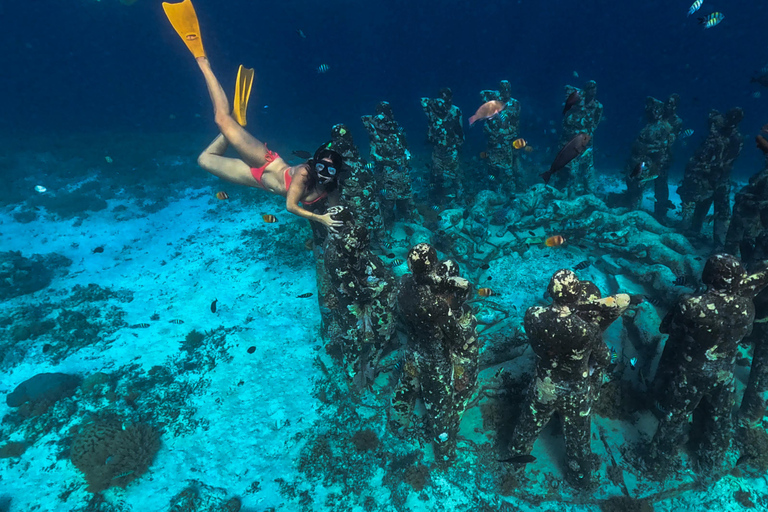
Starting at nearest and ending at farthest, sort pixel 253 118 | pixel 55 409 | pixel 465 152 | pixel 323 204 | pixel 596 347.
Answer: pixel 596 347, pixel 55 409, pixel 323 204, pixel 465 152, pixel 253 118

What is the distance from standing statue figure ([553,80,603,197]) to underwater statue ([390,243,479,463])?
1079 centimetres

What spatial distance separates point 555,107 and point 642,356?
3839cm

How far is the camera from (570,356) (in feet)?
12.9

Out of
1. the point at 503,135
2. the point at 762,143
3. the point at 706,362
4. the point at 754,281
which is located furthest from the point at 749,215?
the point at 503,135

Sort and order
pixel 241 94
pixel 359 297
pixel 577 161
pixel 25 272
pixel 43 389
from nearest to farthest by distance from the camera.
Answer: pixel 359 297 < pixel 43 389 < pixel 241 94 < pixel 25 272 < pixel 577 161

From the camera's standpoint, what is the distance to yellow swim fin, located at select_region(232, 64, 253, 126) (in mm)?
9188

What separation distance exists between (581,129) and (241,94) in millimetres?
11872

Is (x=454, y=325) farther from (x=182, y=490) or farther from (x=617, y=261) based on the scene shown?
(x=617, y=261)

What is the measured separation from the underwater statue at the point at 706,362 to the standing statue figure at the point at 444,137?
380 inches

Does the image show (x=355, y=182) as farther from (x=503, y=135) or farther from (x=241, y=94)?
(x=503, y=135)

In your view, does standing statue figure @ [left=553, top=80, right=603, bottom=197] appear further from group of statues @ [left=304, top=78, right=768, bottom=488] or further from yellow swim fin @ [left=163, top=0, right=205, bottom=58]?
yellow swim fin @ [left=163, top=0, right=205, bottom=58]

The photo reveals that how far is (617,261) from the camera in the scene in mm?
9555

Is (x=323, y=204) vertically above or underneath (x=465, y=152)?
underneath

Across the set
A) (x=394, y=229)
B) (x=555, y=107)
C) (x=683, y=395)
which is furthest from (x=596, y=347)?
(x=555, y=107)
